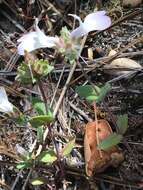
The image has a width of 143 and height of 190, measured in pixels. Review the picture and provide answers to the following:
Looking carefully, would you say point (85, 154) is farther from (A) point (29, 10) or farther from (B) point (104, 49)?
(A) point (29, 10)

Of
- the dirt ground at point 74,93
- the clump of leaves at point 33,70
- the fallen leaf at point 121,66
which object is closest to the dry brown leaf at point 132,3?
the dirt ground at point 74,93

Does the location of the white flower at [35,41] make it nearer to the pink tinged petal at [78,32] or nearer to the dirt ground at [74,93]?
the pink tinged petal at [78,32]

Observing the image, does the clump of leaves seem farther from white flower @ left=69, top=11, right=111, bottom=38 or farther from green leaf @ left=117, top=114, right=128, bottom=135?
green leaf @ left=117, top=114, right=128, bottom=135

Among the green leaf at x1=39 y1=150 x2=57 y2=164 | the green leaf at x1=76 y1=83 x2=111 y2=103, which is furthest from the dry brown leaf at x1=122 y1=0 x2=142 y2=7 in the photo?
the green leaf at x1=39 y1=150 x2=57 y2=164

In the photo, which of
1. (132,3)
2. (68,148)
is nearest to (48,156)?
(68,148)

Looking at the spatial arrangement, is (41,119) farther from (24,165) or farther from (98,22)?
(98,22)

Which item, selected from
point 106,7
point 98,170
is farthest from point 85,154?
point 106,7
